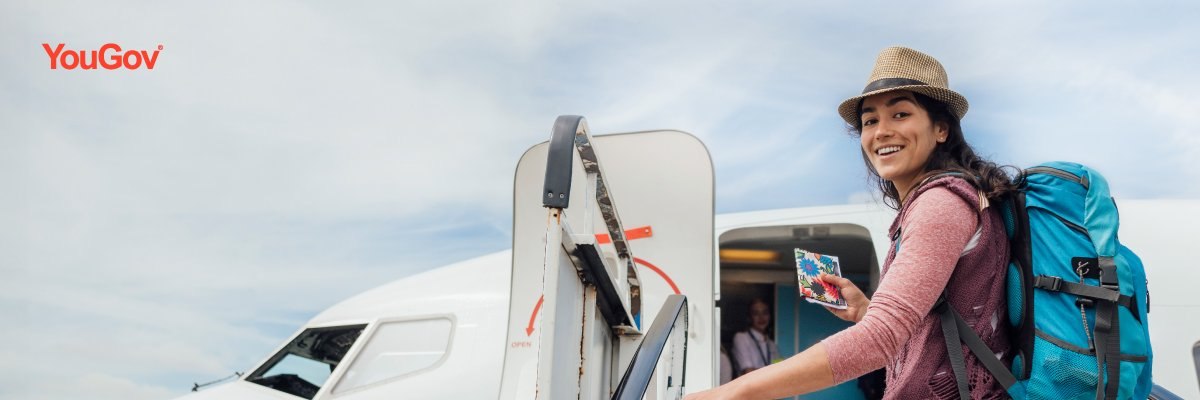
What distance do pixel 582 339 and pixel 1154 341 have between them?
3297mm

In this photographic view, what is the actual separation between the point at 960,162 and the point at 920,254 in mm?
349

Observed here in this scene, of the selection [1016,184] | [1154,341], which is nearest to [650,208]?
[1154,341]

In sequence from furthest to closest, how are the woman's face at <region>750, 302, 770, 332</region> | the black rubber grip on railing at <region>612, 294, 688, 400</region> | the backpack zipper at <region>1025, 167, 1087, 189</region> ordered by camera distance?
the woman's face at <region>750, 302, 770, 332</region> < the black rubber grip on railing at <region>612, 294, 688, 400</region> < the backpack zipper at <region>1025, 167, 1087, 189</region>

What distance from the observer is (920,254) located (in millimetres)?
1433

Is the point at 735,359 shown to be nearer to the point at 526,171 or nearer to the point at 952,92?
the point at 526,171

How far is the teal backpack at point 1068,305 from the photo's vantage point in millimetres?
1432

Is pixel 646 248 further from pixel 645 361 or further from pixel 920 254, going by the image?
pixel 920 254

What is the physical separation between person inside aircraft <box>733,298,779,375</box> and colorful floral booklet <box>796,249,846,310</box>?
480 cm

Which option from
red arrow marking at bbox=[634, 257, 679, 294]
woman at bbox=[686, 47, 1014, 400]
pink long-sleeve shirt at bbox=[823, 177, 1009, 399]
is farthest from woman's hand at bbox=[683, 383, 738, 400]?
red arrow marking at bbox=[634, 257, 679, 294]

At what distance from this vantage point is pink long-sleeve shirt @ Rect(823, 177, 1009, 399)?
4.59 feet

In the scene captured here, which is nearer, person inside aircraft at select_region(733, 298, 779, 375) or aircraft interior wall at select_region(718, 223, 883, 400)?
aircraft interior wall at select_region(718, 223, 883, 400)

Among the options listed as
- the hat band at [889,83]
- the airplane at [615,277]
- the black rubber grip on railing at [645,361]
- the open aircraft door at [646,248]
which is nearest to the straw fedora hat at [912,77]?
the hat band at [889,83]

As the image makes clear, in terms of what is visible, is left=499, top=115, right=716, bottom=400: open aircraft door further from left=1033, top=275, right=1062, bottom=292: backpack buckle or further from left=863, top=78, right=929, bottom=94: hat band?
left=1033, top=275, right=1062, bottom=292: backpack buckle

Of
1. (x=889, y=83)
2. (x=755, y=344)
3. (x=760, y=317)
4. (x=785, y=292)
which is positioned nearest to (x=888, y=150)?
(x=889, y=83)
